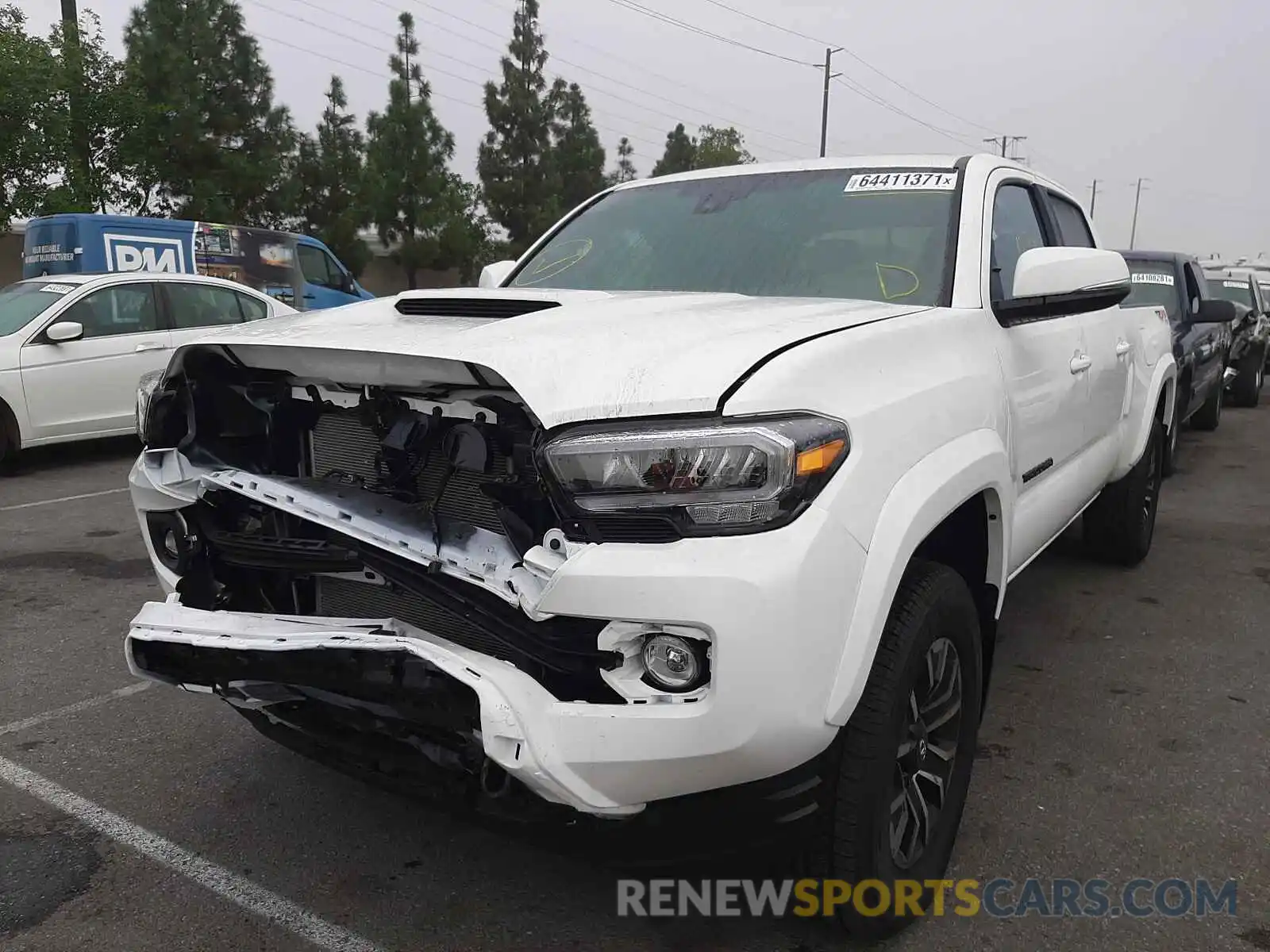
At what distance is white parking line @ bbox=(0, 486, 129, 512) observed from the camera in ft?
22.3

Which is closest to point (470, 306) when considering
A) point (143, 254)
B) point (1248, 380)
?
point (143, 254)

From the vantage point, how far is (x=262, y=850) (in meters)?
2.68

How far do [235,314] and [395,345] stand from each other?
27.1ft

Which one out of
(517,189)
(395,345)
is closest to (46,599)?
(395,345)

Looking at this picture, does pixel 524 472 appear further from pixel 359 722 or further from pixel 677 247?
pixel 677 247

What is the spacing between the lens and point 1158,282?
8.84 metres

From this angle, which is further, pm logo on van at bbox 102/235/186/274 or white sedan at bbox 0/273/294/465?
pm logo on van at bbox 102/235/186/274

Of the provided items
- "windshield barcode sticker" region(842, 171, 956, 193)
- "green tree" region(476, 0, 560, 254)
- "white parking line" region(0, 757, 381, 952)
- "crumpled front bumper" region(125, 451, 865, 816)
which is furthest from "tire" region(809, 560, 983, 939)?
"green tree" region(476, 0, 560, 254)

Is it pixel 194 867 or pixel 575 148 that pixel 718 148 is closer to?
pixel 575 148

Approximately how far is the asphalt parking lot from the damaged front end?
35cm

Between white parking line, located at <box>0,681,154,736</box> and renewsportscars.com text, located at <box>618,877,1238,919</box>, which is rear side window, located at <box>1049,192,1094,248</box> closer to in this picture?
→ renewsportscars.com text, located at <box>618,877,1238,919</box>

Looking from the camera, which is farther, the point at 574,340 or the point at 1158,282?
the point at 1158,282

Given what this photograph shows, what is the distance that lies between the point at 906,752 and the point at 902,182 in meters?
1.86

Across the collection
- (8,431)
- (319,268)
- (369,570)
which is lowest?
(8,431)
